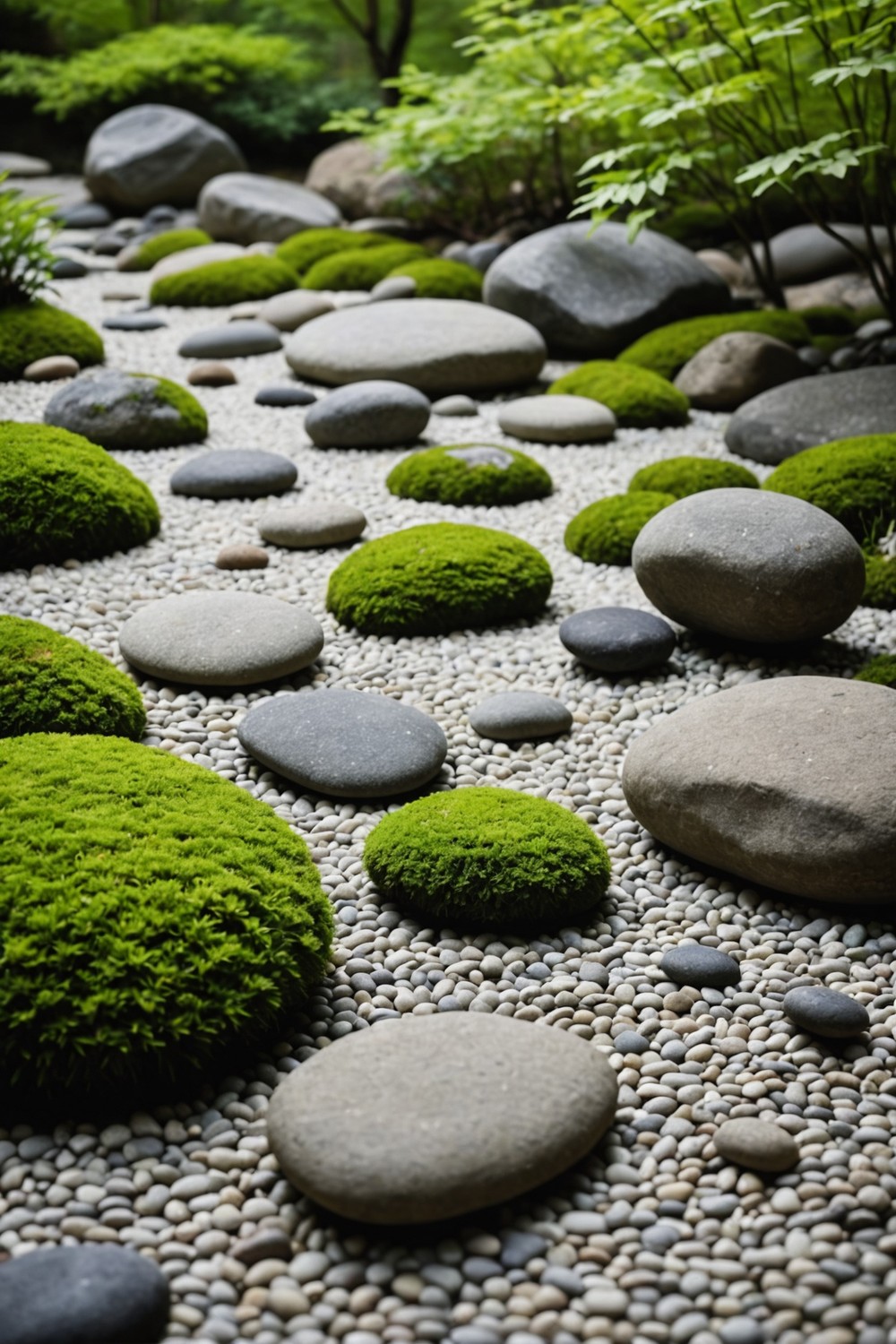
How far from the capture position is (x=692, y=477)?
6.07 meters

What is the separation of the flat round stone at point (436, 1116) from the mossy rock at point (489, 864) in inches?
25.2

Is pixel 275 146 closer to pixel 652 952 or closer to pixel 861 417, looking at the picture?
pixel 861 417

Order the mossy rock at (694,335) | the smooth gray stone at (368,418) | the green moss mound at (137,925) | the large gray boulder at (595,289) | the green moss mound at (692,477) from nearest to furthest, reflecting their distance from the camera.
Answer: the green moss mound at (137,925) → the green moss mound at (692,477) → the smooth gray stone at (368,418) → the mossy rock at (694,335) → the large gray boulder at (595,289)

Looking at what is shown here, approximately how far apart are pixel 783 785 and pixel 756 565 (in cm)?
126

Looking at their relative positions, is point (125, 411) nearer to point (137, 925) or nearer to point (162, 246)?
point (137, 925)

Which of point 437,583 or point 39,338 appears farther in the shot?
point 39,338

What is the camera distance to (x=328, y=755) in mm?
3916

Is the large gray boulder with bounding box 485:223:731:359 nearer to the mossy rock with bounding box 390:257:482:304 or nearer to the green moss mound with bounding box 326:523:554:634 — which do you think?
the mossy rock with bounding box 390:257:482:304

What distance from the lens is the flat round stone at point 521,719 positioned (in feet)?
14.1

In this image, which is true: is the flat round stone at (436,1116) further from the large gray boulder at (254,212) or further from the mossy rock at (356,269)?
the large gray boulder at (254,212)

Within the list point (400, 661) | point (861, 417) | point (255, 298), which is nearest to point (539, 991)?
point (400, 661)

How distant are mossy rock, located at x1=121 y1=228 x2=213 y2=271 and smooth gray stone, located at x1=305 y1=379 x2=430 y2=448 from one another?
18.2ft

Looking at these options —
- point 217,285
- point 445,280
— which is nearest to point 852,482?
point 445,280

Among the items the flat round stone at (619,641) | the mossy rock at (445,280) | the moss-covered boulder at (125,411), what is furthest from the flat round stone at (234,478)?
the mossy rock at (445,280)
